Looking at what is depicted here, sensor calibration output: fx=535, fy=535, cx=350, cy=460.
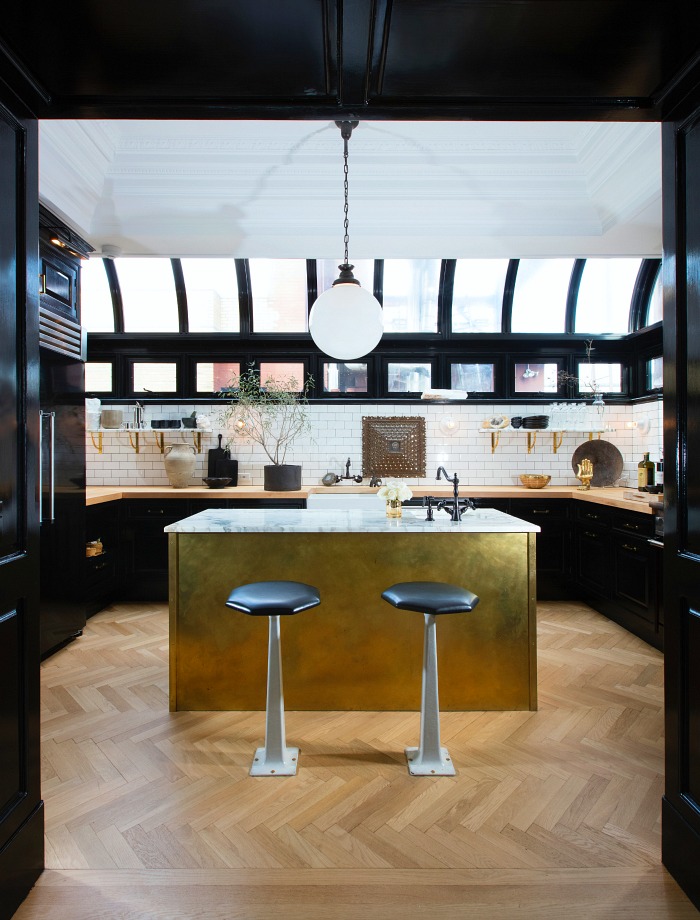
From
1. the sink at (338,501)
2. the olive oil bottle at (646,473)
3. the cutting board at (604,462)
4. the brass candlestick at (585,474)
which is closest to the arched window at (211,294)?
the sink at (338,501)

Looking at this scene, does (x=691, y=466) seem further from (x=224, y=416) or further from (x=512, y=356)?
(x=224, y=416)

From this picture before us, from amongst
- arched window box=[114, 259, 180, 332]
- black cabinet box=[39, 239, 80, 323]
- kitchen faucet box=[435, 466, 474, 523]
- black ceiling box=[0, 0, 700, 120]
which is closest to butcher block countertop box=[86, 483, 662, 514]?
kitchen faucet box=[435, 466, 474, 523]

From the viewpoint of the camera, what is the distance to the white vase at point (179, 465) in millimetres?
5227

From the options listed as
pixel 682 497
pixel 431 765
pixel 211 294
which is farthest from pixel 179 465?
pixel 682 497

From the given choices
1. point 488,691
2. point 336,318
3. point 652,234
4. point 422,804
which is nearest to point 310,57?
point 336,318

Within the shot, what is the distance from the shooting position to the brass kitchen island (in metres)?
2.81

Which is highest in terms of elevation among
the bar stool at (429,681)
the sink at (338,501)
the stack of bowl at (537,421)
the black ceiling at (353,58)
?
the black ceiling at (353,58)

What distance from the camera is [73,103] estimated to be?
1.77m

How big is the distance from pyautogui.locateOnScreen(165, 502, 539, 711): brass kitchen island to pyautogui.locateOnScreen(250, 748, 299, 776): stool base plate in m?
0.44

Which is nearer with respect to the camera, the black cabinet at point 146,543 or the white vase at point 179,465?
the black cabinet at point 146,543

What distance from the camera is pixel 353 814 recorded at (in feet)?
6.72

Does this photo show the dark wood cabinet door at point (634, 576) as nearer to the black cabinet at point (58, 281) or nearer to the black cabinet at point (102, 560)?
the black cabinet at point (102, 560)

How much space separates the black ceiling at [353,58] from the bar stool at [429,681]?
5.94 feet

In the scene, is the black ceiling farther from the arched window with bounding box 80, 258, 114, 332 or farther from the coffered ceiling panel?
the arched window with bounding box 80, 258, 114, 332
